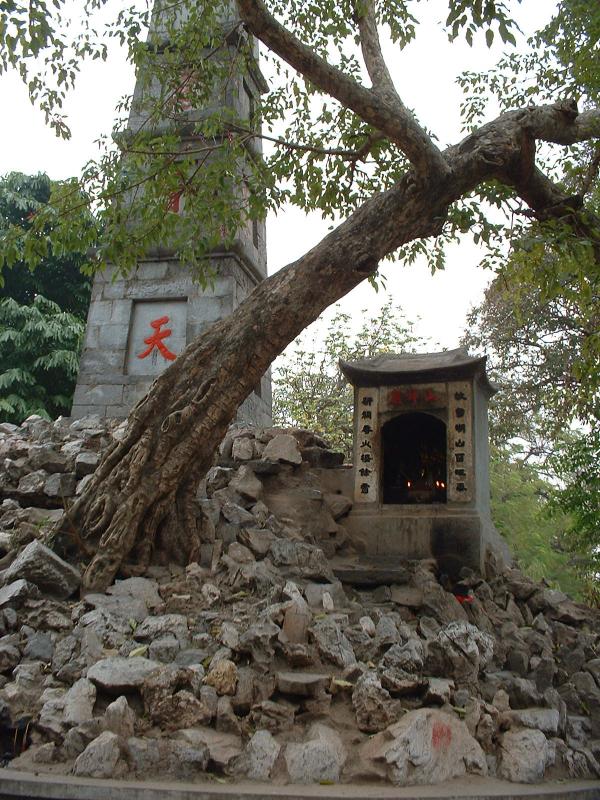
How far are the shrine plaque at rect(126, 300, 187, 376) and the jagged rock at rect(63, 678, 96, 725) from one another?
6.24 meters

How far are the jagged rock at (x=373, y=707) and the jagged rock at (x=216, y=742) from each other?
26.5 inches

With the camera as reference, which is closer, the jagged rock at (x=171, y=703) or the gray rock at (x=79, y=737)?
the gray rock at (x=79, y=737)

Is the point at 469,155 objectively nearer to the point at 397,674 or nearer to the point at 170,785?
the point at 397,674

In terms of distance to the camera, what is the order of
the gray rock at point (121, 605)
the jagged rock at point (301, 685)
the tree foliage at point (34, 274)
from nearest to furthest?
1. the jagged rock at point (301, 685)
2. the gray rock at point (121, 605)
3. the tree foliage at point (34, 274)

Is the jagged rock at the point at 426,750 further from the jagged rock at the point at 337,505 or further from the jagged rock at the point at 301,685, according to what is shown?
the jagged rock at the point at 337,505

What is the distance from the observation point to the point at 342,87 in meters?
5.37

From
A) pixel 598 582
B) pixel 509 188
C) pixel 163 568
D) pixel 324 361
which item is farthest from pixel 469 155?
pixel 324 361

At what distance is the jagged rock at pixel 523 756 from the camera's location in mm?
3801

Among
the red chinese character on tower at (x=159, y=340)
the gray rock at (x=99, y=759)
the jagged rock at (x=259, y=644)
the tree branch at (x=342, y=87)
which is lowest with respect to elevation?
the gray rock at (x=99, y=759)

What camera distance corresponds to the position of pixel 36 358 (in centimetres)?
1591

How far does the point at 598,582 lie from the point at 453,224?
981cm

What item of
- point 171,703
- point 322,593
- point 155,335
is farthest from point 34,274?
point 171,703

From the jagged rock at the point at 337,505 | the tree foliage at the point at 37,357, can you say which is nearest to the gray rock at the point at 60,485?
the jagged rock at the point at 337,505

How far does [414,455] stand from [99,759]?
5.35 meters
